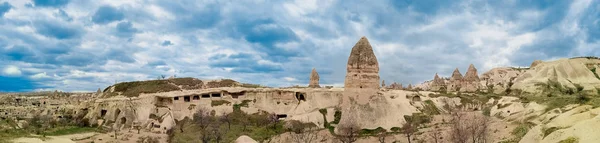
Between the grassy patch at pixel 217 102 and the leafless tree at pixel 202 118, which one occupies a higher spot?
the grassy patch at pixel 217 102

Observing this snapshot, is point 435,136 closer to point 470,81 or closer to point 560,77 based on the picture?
point 470,81

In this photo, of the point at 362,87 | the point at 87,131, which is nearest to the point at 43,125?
the point at 87,131

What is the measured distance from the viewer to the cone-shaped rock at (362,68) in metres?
55.1

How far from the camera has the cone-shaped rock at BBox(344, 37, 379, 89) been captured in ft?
181

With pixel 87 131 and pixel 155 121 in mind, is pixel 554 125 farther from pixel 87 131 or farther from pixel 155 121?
pixel 87 131

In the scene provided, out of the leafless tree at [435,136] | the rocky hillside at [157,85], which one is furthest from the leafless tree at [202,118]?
the leafless tree at [435,136]

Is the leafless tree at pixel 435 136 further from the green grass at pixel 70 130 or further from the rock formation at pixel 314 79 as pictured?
the green grass at pixel 70 130

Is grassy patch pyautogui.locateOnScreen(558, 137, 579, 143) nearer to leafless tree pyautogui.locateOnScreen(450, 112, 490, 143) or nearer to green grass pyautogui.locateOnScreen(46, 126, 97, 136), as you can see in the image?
leafless tree pyautogui.locateOnScreen(450, 112, 490, 143)

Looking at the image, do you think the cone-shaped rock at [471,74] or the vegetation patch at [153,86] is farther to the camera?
the cone-shaped rock at [471,74]

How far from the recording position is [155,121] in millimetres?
57344

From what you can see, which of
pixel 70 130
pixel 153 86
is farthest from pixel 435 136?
pixel 153 86

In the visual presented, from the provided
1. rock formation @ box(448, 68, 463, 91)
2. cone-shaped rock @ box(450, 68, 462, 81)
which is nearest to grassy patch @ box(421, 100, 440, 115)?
rock formation @ box(448, 68, 463, 91)

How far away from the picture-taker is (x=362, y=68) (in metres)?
55.3

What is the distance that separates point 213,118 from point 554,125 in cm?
4408
